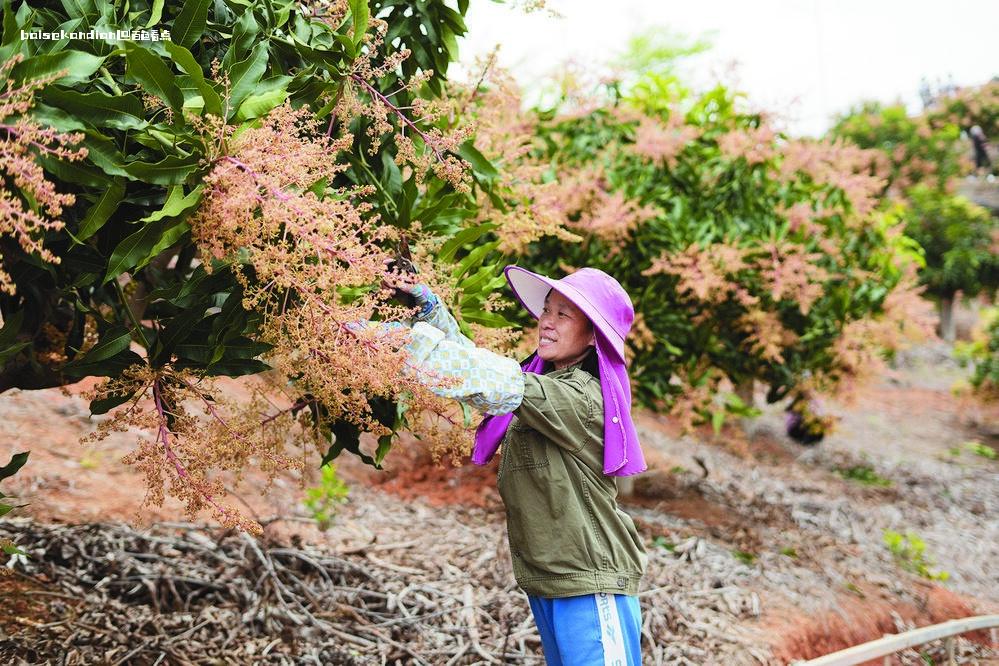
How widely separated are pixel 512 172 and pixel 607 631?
161 centimetres

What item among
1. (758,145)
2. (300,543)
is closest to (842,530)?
(758,145)

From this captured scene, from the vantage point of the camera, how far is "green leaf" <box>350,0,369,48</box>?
185cm

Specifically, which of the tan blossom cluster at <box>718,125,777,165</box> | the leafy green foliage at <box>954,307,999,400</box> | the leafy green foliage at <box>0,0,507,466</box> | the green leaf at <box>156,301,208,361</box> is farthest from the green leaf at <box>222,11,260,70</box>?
the leafy green foliage at <box>954,307,999,400</box>

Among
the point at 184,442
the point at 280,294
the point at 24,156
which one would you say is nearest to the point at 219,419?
the point at 184,442

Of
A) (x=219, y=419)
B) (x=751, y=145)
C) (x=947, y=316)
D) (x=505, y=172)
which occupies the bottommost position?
(x=219, y=419)

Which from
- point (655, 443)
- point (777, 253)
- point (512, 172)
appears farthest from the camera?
point (655, 443)

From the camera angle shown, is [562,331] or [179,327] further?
[562,331]

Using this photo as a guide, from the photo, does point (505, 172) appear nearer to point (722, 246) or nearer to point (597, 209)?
point (597, 209)

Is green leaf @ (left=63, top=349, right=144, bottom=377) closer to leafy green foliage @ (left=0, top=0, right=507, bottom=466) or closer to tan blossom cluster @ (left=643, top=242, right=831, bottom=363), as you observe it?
leafy green foliage @ (left=0, top=0, right=507, bottom=466)

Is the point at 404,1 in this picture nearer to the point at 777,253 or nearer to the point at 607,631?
the point at 607,631

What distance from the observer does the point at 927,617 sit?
15.8 feet

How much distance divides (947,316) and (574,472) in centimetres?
1678

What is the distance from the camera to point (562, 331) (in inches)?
89.8

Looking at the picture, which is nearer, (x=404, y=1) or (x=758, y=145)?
(x=404, y=1)
